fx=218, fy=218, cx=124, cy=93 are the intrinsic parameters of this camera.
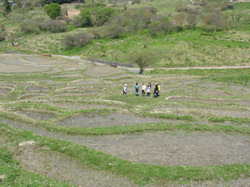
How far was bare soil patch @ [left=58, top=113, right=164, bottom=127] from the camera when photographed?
2322 centimetres

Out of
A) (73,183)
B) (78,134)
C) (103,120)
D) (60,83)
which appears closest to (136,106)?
(103,120)

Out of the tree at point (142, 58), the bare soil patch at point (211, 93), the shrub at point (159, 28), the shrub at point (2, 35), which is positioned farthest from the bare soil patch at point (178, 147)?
the shrub at point (2, 35)

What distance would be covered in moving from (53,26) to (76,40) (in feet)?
104

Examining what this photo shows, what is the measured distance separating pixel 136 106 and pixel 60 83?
76.7 ft

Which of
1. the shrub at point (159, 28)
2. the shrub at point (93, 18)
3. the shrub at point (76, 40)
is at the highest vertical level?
the shrub at point (93, 18)

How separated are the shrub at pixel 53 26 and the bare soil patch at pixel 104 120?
4003 inches

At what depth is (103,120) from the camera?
79.3 ft

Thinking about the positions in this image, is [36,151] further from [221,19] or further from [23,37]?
[23,37]

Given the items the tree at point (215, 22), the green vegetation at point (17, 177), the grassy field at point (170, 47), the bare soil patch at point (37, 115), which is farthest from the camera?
the tree at point (215, 22)

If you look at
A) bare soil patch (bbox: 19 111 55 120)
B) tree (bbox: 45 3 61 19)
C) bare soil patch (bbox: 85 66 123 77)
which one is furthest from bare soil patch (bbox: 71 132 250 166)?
tree (bbox: 45 3 61 19)

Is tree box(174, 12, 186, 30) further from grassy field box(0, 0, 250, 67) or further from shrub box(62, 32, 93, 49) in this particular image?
shrub box(62, 32, 93, 49)

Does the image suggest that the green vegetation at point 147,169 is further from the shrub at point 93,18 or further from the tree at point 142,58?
the shrub at point 93,18

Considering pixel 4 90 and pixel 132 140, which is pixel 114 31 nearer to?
pixel 4 90

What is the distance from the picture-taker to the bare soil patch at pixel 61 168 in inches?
552
